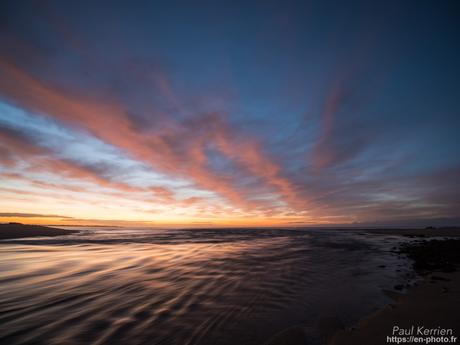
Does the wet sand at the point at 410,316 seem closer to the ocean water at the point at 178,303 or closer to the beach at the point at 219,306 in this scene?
the beach at the point at 219,306

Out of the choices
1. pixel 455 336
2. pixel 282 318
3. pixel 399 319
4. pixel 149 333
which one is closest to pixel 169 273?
pixel 149 333

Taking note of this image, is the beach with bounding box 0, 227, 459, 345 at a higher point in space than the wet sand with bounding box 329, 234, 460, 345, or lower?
lower

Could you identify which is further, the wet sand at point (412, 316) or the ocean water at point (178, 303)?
the ocean water at point (178, 303)

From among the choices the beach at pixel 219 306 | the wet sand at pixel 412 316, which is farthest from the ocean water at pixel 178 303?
the wet sand at pixel 412 316

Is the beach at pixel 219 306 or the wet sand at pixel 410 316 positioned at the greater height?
the wet sand at pixel 410 316

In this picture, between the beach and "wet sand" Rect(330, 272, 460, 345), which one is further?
the beach

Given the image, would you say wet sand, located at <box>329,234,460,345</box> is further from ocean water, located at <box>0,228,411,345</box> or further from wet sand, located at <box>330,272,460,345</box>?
ocean water, located at <box>0,228,411,345</box>

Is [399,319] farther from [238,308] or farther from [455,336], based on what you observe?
[238,308]

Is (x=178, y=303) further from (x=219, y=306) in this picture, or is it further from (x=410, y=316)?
(x=410, y=316)

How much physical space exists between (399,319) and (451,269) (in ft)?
29.0

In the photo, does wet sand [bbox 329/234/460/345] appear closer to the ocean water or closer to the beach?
the beach

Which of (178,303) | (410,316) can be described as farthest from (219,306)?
(410,316)

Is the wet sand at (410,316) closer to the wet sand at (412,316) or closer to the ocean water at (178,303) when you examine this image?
the wet sand at (412,316)

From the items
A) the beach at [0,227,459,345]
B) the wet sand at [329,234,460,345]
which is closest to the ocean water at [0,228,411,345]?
the beach at [0,227,459,345]
